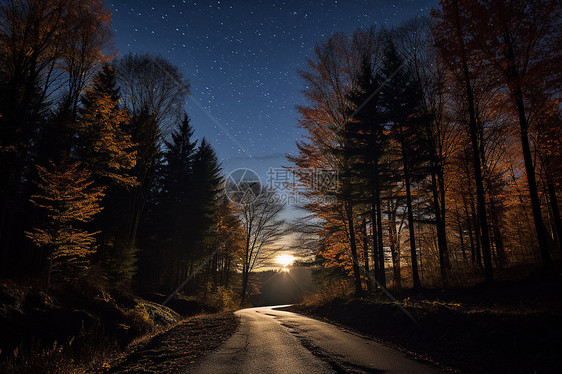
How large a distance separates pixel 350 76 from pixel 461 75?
608 centimetres

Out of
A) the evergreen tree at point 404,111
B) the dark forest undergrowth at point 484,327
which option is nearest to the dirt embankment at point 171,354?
the dark forest undergrowth at point 484,327

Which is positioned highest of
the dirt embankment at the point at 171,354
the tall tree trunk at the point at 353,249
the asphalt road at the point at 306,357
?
the tall tree trunk at the point at 353,249

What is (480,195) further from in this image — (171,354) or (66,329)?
(66,329)

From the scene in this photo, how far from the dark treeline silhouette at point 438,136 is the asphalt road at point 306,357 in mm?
8597

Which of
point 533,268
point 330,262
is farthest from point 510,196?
point 330,262

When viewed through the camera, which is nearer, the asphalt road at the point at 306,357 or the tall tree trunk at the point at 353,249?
the asphalt road at the point at 306,357

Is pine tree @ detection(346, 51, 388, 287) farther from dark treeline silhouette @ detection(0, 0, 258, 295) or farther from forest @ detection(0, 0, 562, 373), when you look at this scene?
dark treeline silhouette @ detection(0, 0, 258, 295)

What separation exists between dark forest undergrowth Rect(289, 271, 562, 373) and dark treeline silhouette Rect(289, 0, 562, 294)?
2.00 metres

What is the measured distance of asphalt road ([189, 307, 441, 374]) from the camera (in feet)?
14.9

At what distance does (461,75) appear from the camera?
13.1 m

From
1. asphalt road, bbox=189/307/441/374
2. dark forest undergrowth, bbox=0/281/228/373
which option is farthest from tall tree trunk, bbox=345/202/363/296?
dark forest undergrowth, bbox=0/281/228/373

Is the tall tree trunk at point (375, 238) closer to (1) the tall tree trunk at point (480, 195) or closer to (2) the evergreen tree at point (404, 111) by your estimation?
(2) the evergreen tree at point (404, 111)

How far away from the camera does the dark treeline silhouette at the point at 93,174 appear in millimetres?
11383

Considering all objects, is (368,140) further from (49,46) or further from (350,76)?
(49,46)
